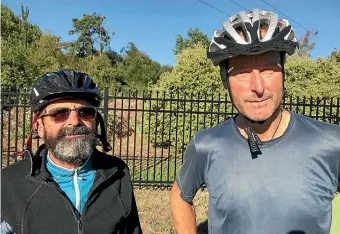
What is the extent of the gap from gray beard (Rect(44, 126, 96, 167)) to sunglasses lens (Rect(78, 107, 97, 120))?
68 mm

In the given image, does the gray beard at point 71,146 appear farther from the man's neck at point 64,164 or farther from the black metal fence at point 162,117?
the black metal fence at point 162,117

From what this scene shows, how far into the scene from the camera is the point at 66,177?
2133 millimetres

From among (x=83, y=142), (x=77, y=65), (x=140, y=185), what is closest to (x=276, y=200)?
(x=83, y=142)

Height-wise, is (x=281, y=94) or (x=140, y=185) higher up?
(x=281, y=94)

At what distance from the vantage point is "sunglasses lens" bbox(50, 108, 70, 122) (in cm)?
219

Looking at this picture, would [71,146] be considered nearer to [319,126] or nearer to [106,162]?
[106,162]

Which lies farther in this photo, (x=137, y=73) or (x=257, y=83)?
(x=137, y=73)

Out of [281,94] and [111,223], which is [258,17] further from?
[111,223]

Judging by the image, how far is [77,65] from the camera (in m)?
27.1

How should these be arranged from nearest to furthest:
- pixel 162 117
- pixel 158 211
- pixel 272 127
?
1. pixel 272 127
2. pixel 158 211
3. pixel 162 117

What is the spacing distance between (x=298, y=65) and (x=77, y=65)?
18.5 meters

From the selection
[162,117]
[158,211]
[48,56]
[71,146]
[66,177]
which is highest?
[48,56]

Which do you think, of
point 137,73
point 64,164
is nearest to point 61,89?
point 64,164

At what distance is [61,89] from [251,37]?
45.7 inches
